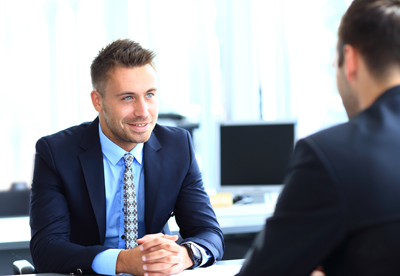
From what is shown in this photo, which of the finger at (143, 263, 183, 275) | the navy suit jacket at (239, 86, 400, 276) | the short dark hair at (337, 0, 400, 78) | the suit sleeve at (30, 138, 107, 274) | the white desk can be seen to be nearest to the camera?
the navy suit jacket at (239, 86, 400, 276)

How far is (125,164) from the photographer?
80.5 inches

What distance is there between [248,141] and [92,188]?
1.72m

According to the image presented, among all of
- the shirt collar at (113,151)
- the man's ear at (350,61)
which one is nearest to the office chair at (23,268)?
the shirt collar at (113,151)

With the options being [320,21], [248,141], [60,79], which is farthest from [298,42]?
[60,79]

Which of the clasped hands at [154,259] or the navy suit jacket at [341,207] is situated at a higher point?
the navy suit jacket at [341,207]

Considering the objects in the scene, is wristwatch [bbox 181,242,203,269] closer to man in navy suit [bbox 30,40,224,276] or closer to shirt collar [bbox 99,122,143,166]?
man in navy suit [bbox 30,40,224,276]

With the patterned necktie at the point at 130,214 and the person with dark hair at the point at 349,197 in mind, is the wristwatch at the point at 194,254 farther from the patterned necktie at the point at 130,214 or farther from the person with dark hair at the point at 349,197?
the person with dark hair at the point at 349,197

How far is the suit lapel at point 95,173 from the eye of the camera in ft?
6.29

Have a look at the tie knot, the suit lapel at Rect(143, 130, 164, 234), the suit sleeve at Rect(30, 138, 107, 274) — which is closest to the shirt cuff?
the suit sleeve at Rect(30, 138, 107, 274)

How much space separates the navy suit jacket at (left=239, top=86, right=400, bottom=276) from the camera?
0.81m

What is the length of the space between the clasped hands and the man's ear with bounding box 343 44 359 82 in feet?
2.98

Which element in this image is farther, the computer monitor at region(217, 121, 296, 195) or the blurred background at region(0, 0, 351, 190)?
the blurred background at region(0, 0, 351, 190)

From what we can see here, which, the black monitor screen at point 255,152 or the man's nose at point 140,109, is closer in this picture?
the man's nose at point 140,109

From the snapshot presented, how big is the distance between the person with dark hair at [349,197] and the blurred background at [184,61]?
3.52m
